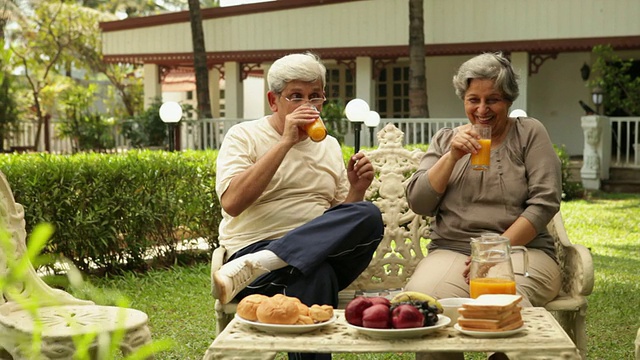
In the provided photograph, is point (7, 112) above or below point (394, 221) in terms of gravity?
above

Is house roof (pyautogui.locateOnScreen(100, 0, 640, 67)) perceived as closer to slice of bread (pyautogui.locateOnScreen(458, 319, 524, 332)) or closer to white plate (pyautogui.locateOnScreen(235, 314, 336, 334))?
slice of bread (pyautogui.locateOnScreen(458, 319, 524, 332))

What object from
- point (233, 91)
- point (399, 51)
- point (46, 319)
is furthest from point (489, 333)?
point (233, 91)

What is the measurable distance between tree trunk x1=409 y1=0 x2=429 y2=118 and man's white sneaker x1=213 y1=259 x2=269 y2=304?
13.8 m

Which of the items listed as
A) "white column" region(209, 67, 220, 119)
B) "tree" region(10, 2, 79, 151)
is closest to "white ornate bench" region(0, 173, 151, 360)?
"white column" region(209, 67, 220, 119)

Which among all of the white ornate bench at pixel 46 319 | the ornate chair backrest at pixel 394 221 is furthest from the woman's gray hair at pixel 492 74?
the white ornate bench at pixel 46 319

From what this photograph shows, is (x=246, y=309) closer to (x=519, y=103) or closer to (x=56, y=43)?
(x=519, y=103)

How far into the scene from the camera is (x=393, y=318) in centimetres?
251

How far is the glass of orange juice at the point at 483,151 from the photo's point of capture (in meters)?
3.37

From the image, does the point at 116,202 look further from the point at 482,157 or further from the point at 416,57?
the point at 416,57

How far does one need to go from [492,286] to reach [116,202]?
4.75 metres

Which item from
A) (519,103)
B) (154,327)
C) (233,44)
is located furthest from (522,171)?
(233,44)

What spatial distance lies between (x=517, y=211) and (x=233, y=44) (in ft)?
55.4

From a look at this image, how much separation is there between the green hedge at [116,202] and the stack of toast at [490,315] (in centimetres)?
436

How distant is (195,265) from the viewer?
7.72 m
